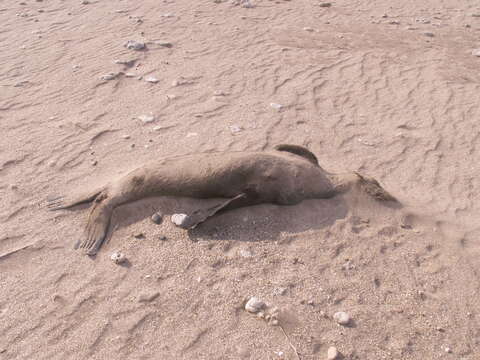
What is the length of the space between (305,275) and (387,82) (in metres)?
4.27

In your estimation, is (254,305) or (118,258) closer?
(254,305)

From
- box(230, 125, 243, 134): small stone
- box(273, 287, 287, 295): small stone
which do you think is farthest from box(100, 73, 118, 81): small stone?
box(273, 287, 287, 295): small stone

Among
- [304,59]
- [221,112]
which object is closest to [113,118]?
[221,112]

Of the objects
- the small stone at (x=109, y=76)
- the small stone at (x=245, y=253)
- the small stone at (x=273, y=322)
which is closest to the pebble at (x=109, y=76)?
the small stone at (x=109, y=76)

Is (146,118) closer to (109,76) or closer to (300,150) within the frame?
(109,76)

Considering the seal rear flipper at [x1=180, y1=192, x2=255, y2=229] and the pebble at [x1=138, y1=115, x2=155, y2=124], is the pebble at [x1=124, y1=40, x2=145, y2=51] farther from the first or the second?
the seal rear flipper at [x1=180, y1=192, x2=255, y2=229]

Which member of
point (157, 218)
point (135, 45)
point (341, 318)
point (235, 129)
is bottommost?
point (341, 318)

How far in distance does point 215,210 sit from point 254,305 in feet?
2.95

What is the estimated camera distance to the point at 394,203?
390 cm

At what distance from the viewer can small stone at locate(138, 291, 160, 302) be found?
3.05 m

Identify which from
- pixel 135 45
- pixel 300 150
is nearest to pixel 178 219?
pixel 300 150

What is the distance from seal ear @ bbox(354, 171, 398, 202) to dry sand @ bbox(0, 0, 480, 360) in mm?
139

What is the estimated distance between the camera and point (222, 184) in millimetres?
3602

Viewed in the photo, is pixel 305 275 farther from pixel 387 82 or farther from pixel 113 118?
pixel 387 82
